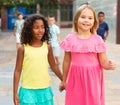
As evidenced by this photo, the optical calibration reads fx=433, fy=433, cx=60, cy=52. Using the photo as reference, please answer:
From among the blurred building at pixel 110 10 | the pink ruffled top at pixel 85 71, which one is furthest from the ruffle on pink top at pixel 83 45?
the blurred building at pixel 110 10

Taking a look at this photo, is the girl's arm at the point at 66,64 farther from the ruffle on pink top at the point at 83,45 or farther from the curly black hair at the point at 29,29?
the curly black hair at the point at 29,29

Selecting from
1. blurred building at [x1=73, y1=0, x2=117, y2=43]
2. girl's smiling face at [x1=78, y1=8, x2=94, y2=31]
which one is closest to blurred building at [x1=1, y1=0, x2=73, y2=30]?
blurred building at [x1=73, y1=0, x2=117, y2=43]

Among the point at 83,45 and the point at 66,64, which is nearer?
the point at 83,45

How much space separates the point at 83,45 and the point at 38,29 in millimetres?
495

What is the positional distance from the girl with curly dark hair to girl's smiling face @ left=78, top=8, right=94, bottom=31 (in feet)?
1.23

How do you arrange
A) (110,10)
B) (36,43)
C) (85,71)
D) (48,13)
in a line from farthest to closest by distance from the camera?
(48,13), (110,10), (36,43), (85,71)

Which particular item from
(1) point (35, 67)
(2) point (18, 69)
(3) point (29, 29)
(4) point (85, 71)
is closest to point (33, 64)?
(1) point (35, 67)

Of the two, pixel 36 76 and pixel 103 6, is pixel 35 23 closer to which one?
pixel 36 76

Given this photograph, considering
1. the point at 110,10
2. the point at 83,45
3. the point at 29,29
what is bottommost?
the point at 110,10

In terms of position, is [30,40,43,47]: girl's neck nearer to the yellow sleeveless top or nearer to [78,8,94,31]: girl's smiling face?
the yellow sleeveless top

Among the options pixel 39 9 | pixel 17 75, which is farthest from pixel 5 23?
pixel 17 75

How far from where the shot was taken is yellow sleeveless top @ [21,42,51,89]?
14.7ft

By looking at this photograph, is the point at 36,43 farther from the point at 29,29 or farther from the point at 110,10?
the point at 110,10

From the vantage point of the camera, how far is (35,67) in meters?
4.52
